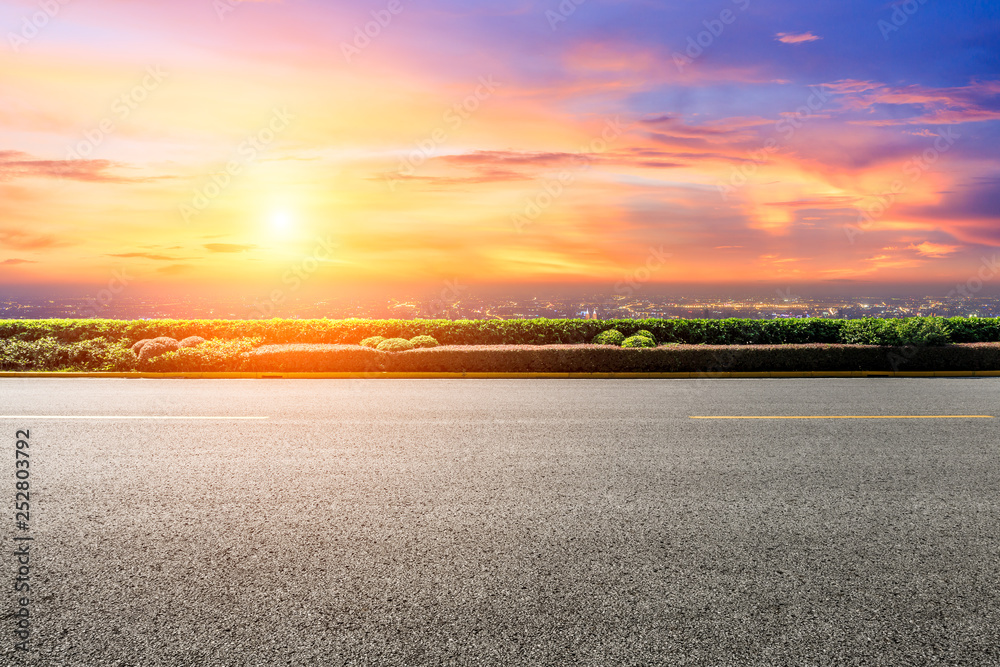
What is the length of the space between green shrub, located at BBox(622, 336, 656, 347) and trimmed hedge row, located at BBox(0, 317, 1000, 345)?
1.83 metres

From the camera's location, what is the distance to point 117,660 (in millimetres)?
3209

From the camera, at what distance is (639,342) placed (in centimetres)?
1645

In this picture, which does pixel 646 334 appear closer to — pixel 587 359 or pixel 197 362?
pixel 587 359

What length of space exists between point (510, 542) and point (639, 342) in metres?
12.4

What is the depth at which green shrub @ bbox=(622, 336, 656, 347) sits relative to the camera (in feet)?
53.6

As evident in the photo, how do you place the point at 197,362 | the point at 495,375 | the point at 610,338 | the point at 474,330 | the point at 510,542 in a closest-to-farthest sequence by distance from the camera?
the point at 510,542 → the point at 495,375 → the point at 197,362 → the point at 610,338 → the point at 474,330

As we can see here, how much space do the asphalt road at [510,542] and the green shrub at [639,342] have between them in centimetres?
745

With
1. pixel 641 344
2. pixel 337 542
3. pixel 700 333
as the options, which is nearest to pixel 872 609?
pixel 337 542

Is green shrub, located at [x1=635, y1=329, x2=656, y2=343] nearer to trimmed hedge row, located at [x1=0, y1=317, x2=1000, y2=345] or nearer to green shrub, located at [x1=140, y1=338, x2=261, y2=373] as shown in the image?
trimmed hedge row, located at [x1=0, y1=317, x2=1000, y2=345]

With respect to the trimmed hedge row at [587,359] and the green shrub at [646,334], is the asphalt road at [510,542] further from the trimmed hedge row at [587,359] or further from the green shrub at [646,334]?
the green shrub at [646,334]

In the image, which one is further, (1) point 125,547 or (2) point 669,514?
(2) point 669,514

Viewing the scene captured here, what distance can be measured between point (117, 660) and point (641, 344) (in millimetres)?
14207

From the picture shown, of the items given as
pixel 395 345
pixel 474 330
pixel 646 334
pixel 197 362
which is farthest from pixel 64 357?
pixel 646 334

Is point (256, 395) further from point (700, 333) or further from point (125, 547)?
point (700, 333)
